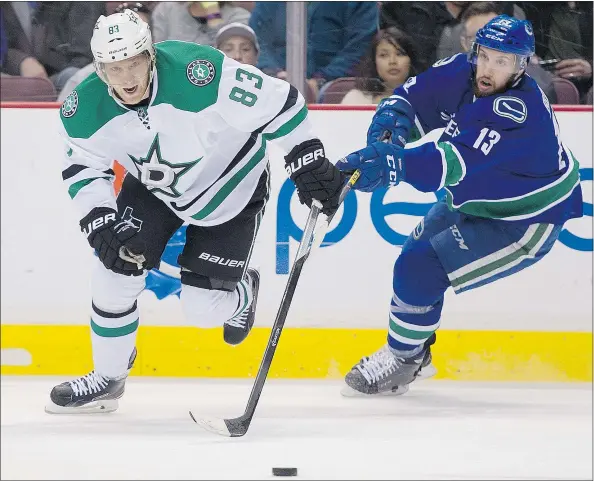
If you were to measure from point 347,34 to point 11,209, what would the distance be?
4.68 ft

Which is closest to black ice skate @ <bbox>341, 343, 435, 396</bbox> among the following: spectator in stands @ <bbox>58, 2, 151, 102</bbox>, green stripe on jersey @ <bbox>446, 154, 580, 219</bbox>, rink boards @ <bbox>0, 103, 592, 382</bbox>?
rink boards @ <bbox>0, 103, 592, 382</bbox>

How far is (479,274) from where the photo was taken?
3.80m

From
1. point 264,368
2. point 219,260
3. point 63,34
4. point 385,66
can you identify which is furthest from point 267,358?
point 63,34

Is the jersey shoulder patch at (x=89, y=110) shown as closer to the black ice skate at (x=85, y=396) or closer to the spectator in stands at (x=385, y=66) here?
the black ice skate at (x=85, y=396)

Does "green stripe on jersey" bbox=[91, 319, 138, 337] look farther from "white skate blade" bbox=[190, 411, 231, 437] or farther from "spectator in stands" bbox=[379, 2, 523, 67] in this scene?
"spectator in stands" bbox=[379, 2, 523, 67]

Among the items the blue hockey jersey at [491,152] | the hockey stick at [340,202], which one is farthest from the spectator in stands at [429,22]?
the hockey stick at [340,202]

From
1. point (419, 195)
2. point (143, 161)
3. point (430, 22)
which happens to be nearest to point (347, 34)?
point (430, 22)

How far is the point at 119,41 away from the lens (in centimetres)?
304

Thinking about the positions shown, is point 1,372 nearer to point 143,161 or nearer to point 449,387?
point 143,161

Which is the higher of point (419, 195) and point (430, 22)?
point (430, 22)

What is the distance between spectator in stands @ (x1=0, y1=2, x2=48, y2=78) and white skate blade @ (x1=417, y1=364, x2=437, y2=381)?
1.84 m

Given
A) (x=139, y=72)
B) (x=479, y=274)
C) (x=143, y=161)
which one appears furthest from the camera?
(x=479, y=274)

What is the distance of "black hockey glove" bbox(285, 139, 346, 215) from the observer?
10.6 feet

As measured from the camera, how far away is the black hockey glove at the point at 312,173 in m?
3.22
